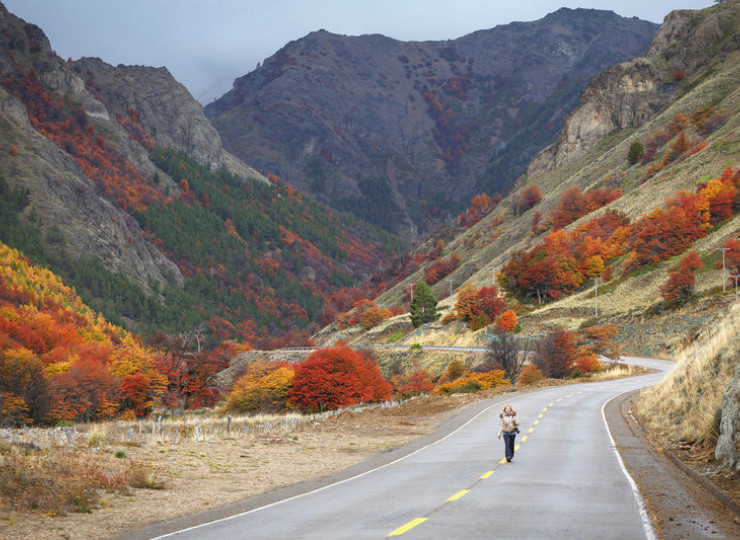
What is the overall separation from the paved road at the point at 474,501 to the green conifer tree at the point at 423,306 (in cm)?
7683

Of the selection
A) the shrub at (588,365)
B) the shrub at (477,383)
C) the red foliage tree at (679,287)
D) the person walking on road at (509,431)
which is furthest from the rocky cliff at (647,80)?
the person walking on road at (509,431)

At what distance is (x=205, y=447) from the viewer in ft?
70.3

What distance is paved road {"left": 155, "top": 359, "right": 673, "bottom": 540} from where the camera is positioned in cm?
1041

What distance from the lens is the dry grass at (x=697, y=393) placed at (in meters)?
17.9

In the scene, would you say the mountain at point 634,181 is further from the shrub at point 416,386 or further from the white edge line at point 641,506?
the white edge line at point 641,506

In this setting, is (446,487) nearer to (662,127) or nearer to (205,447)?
(205,447)

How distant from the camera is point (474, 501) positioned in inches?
497

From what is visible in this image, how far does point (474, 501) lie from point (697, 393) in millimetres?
11135

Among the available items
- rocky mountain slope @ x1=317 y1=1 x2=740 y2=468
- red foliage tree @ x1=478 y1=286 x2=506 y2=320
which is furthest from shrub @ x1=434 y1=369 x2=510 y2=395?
red foliage tree @ x1=478 y1=286 x2=506 y2=320

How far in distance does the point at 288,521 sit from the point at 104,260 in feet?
629

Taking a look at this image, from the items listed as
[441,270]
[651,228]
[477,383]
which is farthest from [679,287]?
[441,270]

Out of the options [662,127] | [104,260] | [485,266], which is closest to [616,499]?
[485,266]

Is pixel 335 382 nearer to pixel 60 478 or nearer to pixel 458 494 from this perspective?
A: pixel 60 478

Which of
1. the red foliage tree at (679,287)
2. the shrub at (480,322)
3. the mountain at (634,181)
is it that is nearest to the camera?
the red foliage tree at (679,287)
